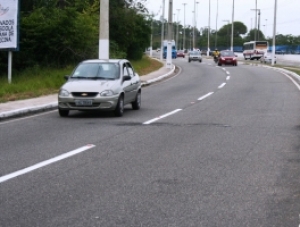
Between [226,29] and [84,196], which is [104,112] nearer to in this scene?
[84,196]

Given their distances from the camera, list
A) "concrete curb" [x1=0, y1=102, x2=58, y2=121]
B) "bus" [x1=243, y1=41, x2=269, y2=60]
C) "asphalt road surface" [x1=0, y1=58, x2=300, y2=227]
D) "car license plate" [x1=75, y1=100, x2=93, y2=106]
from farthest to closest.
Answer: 1. "bus" [x1=243, y1=41, x2=269, y2=60]
2. "concrete curb" [x1=0, y1=102, x2=58, y2=121]
3. "car license plate" [x1=75, y1=100, x2=93, y2=106]
4. "asphalt road surface" [x1=0, y1=58, x2=300, y2=227]

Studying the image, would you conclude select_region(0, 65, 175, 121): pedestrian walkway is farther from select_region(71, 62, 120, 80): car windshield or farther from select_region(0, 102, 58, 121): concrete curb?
select_region(71, 62, 120, 80): car windshield

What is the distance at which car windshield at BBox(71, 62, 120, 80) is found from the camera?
17438 mm

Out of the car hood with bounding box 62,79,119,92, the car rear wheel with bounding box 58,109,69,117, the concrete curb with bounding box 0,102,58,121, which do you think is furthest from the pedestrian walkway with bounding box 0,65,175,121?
the car hood with bounding box 62,79,119,92

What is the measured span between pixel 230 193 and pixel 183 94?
1868 centimetres

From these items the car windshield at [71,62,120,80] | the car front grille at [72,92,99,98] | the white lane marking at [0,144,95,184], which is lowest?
the white lane marking at [0,144,95,184]

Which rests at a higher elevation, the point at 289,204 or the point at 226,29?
the point at 226,29

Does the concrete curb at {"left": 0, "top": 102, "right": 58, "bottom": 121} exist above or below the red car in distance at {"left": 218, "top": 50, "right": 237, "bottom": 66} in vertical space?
below

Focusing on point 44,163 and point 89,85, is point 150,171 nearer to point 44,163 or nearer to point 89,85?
point 44,163

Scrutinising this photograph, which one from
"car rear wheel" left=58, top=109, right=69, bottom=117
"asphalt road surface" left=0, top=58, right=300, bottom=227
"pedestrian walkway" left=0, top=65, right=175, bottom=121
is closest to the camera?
"asphalt road surface" left=0, top=58, right=300, bottom=227

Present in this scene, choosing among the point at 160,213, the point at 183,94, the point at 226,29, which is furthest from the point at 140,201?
the point at 226,29

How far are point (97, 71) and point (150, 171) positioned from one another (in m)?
8.87

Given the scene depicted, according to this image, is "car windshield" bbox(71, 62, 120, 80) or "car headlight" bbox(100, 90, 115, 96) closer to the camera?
Answer: "car headlight" bbox(100, 90, 115, 96)

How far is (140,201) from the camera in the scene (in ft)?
24.1
